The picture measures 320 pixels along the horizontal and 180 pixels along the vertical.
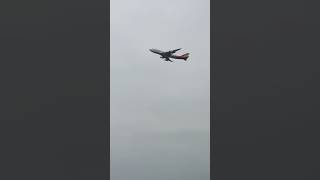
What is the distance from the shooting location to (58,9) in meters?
17.7

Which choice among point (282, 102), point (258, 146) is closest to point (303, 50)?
point (282, 102)

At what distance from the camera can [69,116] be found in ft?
A: 58.9

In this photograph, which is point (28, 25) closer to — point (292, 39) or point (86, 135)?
point (86, 135)

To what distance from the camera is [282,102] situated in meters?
18.6

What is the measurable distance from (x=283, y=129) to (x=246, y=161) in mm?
1867

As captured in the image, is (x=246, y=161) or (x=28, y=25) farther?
(x=246, y=161)

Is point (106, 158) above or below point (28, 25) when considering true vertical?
below

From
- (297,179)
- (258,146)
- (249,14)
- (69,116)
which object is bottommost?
(297,179)

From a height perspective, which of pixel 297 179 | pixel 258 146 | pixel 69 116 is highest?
pixel 69 116

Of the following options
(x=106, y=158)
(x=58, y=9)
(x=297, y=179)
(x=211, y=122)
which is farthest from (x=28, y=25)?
(x=297, y=179)

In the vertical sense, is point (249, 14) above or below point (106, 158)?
above

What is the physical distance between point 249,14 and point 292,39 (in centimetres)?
193

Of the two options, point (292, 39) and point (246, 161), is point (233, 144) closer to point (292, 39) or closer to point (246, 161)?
point (246, 161)

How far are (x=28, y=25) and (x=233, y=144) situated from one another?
8.83m
